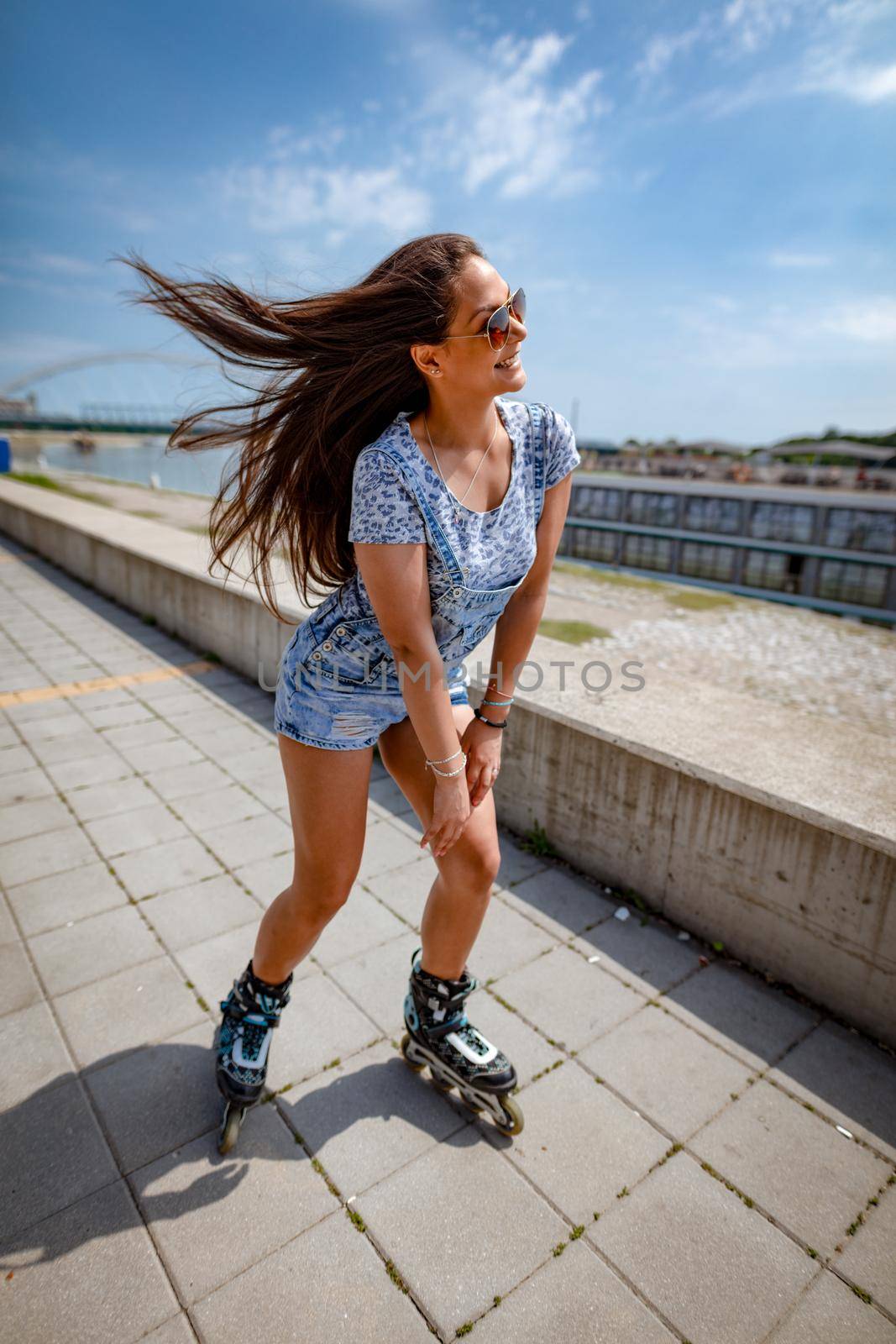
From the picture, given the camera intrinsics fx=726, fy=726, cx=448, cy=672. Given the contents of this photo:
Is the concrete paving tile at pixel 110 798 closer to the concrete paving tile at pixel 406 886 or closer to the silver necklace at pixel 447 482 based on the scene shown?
the concrete paving tile at pixel 406 886

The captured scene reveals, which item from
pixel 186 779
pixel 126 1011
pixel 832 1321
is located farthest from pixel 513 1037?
pixel 186 779

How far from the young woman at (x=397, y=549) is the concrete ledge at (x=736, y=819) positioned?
3.56 feet

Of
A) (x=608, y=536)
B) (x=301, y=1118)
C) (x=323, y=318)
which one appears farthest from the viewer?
(x=608, y=536)

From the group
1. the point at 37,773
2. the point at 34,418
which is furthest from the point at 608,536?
the point at 34,418

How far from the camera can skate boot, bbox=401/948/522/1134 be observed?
6.20ft

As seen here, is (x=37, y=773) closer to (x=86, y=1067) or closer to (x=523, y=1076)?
(x=86, y=1067)

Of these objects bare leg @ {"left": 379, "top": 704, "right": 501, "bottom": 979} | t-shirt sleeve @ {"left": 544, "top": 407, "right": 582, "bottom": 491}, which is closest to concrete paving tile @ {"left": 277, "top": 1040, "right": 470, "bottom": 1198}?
bare leg @ {"left": 379, "top": 704, "right": 501, "bottom": 979}

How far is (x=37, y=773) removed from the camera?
3832 mm

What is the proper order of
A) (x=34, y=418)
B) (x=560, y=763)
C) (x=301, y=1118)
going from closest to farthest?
(x=301, y=1118) < (x=560, y=763) < (x=34, y=418)

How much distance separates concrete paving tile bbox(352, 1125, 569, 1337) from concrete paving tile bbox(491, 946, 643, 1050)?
19.0 inches

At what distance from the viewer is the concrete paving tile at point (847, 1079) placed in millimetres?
1948

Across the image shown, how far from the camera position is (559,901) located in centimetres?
289

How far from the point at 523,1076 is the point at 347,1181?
0.57 meters

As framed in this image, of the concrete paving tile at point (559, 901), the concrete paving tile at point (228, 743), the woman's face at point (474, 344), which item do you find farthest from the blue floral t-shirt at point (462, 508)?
the concrete paving tile at point (228, 743)
